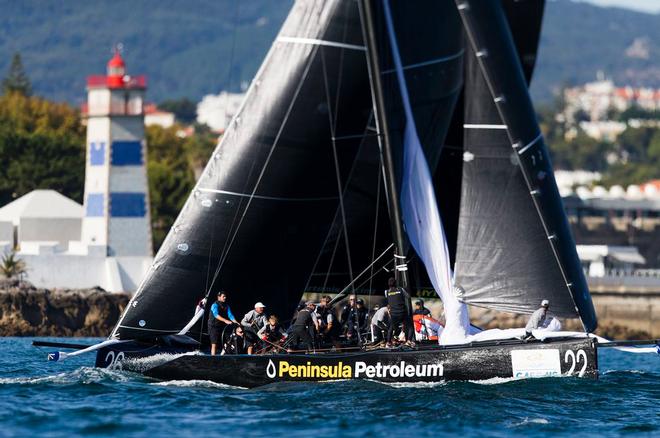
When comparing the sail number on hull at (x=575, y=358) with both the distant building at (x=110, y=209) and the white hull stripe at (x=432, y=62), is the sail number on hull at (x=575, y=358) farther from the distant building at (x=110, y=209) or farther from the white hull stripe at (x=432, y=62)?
the distant building at (x=110, y=209)

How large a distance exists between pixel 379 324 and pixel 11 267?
3330 centimetres

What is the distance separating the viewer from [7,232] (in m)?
64.8

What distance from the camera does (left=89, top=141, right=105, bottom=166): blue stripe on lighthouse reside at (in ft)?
201

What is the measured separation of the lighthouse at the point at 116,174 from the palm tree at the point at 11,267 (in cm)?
291

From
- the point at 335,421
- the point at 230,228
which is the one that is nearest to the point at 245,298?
the point at 230,228

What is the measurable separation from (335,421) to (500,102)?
8.10 metres

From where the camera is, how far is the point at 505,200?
2903cm

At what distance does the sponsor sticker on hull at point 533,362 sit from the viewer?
27.3 meters

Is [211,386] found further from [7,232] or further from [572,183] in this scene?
[572,183]

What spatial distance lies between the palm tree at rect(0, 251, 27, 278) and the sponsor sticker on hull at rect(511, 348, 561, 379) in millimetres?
35650

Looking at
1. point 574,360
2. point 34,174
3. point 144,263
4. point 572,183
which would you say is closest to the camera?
point 574,360

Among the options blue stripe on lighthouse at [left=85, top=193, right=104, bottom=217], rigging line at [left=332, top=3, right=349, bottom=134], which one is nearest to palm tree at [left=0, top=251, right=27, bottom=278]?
blue stripe on lighthouse at [left=85, top=193, right=104, bottom=217]

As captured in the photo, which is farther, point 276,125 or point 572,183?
point 572,183

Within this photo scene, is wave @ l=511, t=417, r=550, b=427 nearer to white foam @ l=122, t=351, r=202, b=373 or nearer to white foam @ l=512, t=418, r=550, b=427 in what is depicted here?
white foam @ l=512, t=418, r=550, b=427
